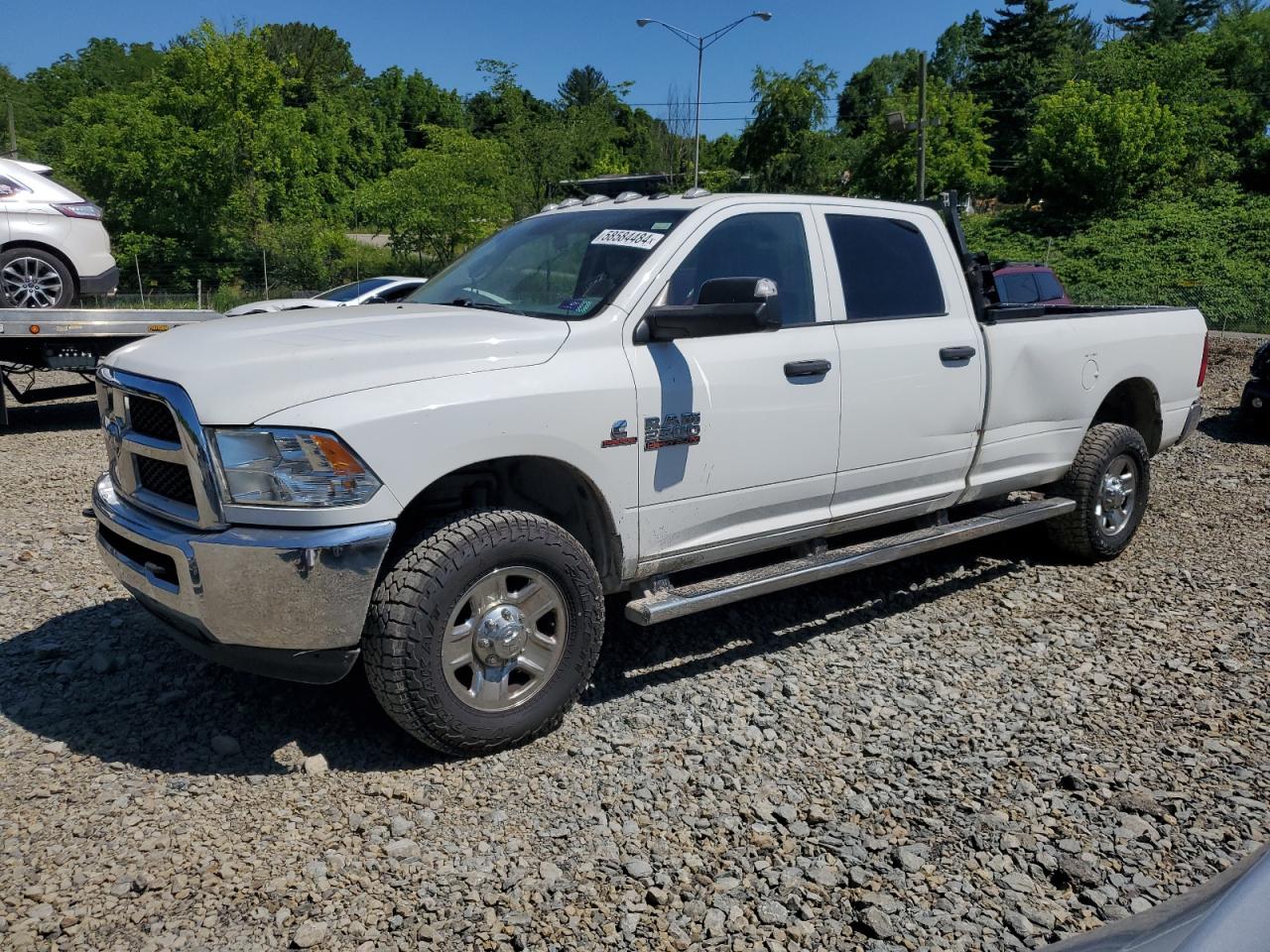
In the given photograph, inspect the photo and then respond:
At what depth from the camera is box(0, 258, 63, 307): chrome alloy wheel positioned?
9.90 metres

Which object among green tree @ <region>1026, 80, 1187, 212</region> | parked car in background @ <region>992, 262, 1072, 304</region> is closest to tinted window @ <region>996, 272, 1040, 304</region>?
parked car in background @ <region>992, 262, 1072, 304</region>

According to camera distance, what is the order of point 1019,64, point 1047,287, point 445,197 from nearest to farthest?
1. point 1047,287
2. point 445,197
3. point 1019,64

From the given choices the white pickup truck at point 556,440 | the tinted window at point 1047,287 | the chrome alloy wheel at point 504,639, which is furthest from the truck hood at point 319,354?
the tinted window at point 1047,287

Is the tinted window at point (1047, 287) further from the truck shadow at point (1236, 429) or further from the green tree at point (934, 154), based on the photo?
the green tree at point (934, 154)

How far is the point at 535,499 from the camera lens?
411cm

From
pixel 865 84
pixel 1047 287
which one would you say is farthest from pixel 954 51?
pixel 1047 287

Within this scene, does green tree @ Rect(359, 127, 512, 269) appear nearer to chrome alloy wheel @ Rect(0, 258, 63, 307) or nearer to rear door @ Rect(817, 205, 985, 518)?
chrome alloy wheel @ Rect(0, 258, 63, 307)

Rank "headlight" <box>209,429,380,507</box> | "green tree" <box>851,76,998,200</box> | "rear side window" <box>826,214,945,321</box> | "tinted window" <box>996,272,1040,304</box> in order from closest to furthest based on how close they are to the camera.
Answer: "headlight" <box>209,429,380,507</box>, "rear side window" <box>826,214,945,321</box>, "tinted window" <box>996,272,1040,304</box>, "green tree" <box>851,76,998,200</box>

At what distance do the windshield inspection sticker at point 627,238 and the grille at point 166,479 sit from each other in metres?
1.90

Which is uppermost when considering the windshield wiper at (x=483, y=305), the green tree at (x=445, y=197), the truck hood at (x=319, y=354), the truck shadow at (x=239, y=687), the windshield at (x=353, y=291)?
the green tree at (x=445, y=197)

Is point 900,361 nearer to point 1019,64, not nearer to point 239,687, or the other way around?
point 239,687

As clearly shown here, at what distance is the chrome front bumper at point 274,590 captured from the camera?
3.19 meters

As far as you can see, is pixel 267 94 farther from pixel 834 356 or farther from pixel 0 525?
→ pixel 834 356

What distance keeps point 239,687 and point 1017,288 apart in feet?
41.2
